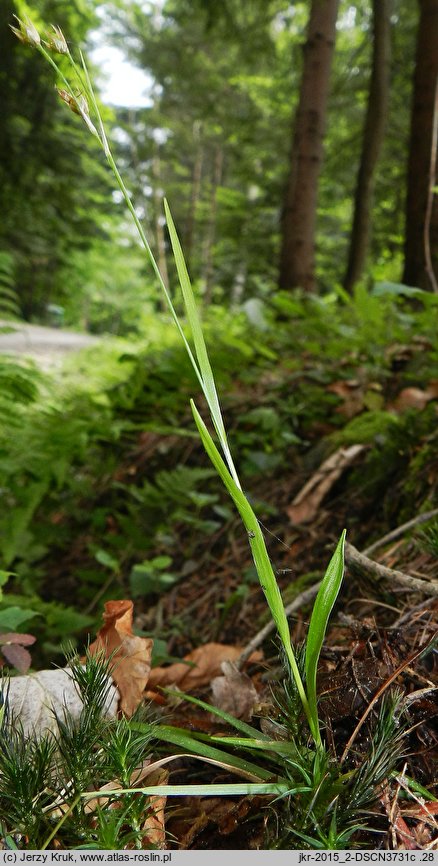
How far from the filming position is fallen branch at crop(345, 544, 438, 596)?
3.14ft

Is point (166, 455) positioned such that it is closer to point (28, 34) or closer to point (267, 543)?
point (267, 543)

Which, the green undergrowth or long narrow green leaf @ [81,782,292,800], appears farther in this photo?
the green undergrowth

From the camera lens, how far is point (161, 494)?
2.43 meters

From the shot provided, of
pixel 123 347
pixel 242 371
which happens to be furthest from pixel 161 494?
pixel 123 347

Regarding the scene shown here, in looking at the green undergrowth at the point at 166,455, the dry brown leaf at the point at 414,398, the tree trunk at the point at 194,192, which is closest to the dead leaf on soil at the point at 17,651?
the green undergrowth at the point at 166,455

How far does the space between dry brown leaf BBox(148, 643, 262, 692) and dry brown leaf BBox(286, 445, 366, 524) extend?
27.8 inches

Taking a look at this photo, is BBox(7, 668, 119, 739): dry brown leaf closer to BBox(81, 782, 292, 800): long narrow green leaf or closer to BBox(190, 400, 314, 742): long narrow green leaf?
BBox(81, 782, 292, 800): long narrow green leaf

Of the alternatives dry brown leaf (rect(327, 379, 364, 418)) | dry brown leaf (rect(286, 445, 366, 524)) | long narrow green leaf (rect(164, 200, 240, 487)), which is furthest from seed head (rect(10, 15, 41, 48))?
dry brown leaf (rect(327, 379, 364, 418))

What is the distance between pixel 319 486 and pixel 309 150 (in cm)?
426

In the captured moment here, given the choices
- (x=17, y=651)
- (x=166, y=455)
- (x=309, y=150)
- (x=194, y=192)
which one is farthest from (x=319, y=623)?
(x=194, y=192)

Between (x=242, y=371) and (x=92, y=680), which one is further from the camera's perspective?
(x=242, y=371)

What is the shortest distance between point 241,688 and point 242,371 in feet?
8.26

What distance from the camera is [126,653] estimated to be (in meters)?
1.02

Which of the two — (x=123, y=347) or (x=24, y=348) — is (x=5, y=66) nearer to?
(x=24, y=348)
